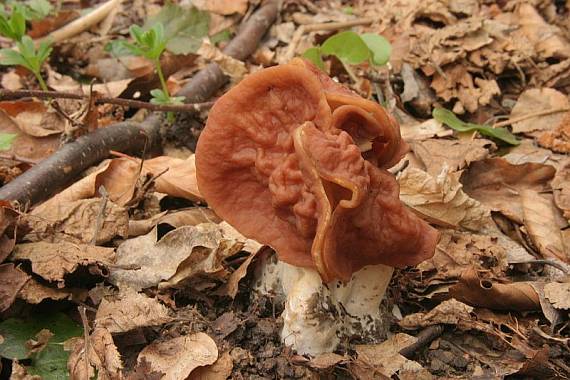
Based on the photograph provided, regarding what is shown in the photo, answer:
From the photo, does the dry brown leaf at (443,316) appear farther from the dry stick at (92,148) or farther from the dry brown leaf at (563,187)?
the dry stick at (92,148)

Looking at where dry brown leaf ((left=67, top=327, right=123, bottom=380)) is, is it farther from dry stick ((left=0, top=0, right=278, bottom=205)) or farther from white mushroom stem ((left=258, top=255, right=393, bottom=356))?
dry stick ((left=0, top=0, right=278, bottom=205))

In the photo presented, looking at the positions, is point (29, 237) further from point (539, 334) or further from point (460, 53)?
point (460, 53)

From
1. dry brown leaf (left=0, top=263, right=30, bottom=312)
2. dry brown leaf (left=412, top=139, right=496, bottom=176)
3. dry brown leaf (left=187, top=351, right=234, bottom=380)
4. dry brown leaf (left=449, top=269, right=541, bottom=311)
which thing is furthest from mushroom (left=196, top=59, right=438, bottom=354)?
dry brown leaf (left=412, top=139, right=496, bottom=176)

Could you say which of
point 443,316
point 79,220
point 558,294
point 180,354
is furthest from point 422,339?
point 79,220

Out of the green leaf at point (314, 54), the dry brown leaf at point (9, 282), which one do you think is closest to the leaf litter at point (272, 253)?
the dry brown leaf at point (9, 282)

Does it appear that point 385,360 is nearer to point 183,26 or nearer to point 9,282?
point 9,282

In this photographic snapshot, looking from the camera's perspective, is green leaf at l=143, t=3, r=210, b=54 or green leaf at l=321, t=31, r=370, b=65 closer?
green leaf at l=321, t=31, r=370, b=65
